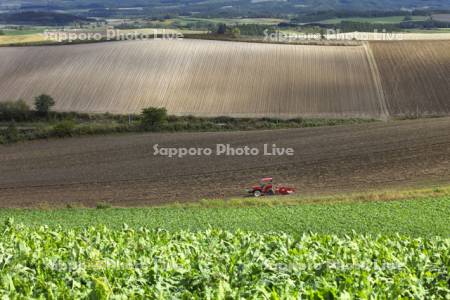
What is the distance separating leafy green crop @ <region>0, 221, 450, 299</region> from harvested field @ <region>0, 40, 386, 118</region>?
40979mm

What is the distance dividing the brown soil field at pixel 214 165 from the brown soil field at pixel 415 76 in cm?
836

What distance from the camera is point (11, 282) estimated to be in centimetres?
1052

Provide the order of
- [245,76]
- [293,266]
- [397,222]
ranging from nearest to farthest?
[293,266], [397,222], [245,76]

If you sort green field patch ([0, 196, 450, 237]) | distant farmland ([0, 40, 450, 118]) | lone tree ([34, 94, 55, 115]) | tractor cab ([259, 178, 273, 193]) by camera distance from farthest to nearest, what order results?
distant farmland ([0, 40, 450, 118]) < lone tree ([34, 94, 55, 115]) < tractor cab ([259, 178, 273, 193]) < green field patch ([0, 196, 450, 237])

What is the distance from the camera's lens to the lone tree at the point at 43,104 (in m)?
57.3

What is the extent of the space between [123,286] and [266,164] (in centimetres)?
2774

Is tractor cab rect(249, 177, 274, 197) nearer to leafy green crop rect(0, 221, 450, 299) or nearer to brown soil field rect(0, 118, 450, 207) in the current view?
brown soil field rect(0, 118, 450, 207)

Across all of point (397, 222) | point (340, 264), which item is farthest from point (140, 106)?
point (340, 264)

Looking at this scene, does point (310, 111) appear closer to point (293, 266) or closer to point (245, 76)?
point (245, 76)

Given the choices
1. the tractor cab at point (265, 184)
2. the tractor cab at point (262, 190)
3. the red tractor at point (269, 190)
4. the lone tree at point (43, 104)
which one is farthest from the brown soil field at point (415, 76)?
the lone tree at point (43, 104)

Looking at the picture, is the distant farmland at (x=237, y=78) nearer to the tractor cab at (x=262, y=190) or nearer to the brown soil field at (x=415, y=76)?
the brown soil field at (x=415, y=76)

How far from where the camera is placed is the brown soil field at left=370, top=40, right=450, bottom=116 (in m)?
56.3

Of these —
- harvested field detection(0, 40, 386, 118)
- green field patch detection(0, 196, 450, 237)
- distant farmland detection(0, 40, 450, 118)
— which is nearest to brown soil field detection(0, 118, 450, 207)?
green field patch detection(0, 196, 450, 237)

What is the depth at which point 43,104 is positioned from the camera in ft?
188
